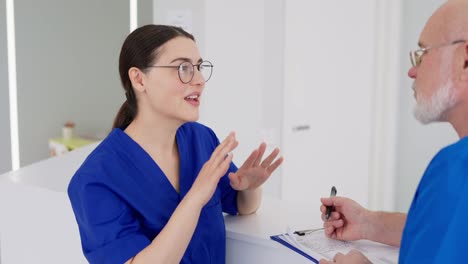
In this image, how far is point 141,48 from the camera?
1.29 meters

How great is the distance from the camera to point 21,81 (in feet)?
12.1

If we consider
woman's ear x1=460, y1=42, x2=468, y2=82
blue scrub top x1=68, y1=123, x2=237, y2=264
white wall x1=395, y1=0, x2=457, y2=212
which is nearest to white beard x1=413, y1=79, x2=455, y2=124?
woman's ear x1=460, y1=42, x2=468, y2=82

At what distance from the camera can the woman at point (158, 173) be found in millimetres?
1144

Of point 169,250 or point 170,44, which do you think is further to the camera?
point 170,44

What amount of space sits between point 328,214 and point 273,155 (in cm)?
22

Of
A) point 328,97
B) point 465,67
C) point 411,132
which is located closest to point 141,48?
point 465,67

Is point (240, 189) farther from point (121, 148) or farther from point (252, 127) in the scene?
point (252, 127)

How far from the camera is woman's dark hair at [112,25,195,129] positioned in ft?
4.19

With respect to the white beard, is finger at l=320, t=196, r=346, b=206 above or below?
below

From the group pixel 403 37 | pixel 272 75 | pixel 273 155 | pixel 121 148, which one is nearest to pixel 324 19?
pixel 272 75

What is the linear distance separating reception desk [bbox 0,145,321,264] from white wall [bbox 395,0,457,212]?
207 cm

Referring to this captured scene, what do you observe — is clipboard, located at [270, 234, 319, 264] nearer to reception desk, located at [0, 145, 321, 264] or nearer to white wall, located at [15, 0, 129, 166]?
reception desk, located at [0, 145, 321, 264]

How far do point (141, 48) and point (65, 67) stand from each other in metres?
2.79

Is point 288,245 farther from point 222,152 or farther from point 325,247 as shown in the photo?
point 222,152
